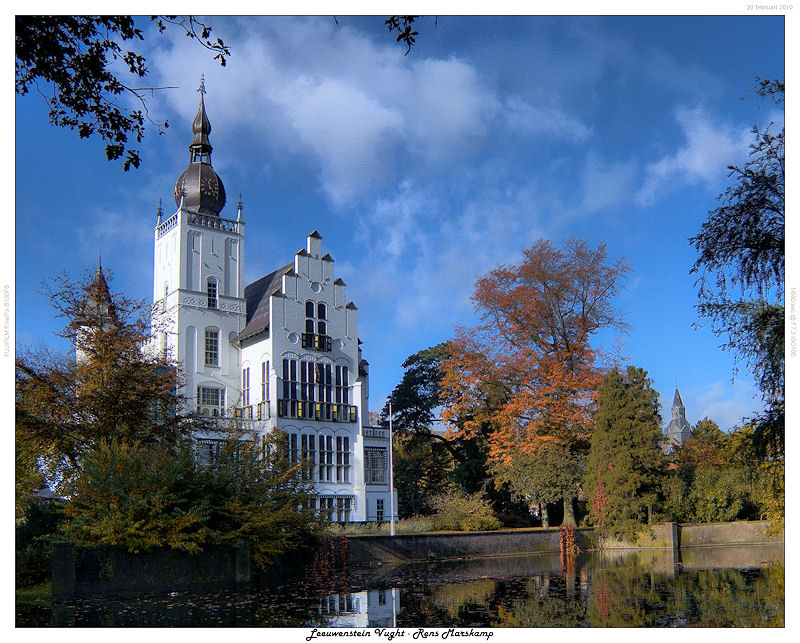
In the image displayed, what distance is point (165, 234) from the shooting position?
133 ft

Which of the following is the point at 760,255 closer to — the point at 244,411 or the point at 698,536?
the point at 698,536

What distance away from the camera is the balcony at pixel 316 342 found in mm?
38000

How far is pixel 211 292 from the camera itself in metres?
39.7

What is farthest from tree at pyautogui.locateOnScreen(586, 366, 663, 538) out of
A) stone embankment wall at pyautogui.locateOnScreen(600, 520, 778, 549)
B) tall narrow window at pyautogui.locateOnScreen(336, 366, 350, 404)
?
tall narrow window at pyautogui.locateOnScreen(336, 366, 350, 404)

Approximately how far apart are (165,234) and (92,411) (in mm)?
21640

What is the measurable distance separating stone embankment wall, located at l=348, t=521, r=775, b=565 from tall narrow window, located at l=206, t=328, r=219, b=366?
607 inches

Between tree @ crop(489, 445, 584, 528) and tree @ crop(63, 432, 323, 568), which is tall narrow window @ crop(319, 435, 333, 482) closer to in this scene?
tree @ crop(489, 445, 584, 528)

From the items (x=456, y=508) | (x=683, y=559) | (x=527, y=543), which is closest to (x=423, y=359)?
(x=456, y=508)

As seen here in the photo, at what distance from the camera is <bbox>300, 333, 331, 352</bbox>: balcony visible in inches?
1496

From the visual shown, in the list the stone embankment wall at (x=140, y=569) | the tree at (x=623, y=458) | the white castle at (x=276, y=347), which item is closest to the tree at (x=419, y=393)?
the white castle at (x=276, y=347)

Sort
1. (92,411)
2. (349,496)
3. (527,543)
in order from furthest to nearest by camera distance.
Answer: (349,496) → (527,543) → (92,411)

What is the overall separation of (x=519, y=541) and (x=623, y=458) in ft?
17.1
